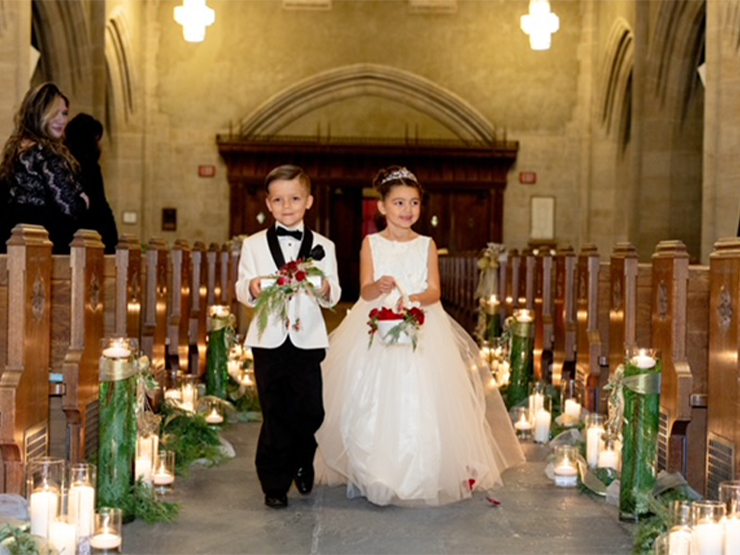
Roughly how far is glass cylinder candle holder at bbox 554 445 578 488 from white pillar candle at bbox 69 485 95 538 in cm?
246

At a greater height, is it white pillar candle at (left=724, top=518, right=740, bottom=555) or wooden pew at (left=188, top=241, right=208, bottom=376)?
wooden pew at (left=188, top=241, right=208, bottom=376)

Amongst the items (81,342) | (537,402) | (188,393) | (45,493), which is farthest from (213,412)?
(45,493)

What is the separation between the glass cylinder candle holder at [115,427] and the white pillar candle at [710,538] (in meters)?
2.29

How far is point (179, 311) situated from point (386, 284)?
11.1ft

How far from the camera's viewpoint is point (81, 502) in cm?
403

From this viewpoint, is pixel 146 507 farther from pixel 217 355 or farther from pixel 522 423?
pixel 217 355

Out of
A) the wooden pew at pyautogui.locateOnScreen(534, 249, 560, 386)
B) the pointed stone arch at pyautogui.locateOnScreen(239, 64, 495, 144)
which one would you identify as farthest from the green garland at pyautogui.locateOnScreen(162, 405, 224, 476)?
the pointed stone arch at pyautogui.locateOnScreen(239, 64, 495, 144)

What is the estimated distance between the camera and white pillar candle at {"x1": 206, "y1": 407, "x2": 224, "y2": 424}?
720cm

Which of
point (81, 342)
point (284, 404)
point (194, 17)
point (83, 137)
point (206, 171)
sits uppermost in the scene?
point (194, 17)

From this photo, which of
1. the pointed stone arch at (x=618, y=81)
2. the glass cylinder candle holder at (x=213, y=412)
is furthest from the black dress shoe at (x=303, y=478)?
the pointed stone arch at (x=618, y=81)

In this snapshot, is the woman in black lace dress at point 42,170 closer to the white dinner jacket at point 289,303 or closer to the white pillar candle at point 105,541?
the white dinner jacket at point 289,303

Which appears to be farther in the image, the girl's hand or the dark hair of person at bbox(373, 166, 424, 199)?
the dark hair of person at bbox(373, 166, 424, 199)

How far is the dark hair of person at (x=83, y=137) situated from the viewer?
7090mm

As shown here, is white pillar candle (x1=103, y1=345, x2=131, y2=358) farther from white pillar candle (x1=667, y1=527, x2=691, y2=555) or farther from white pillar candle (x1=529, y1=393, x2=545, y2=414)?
white pillar candle (x1=529, y1=393, x2=545, y2=414)
